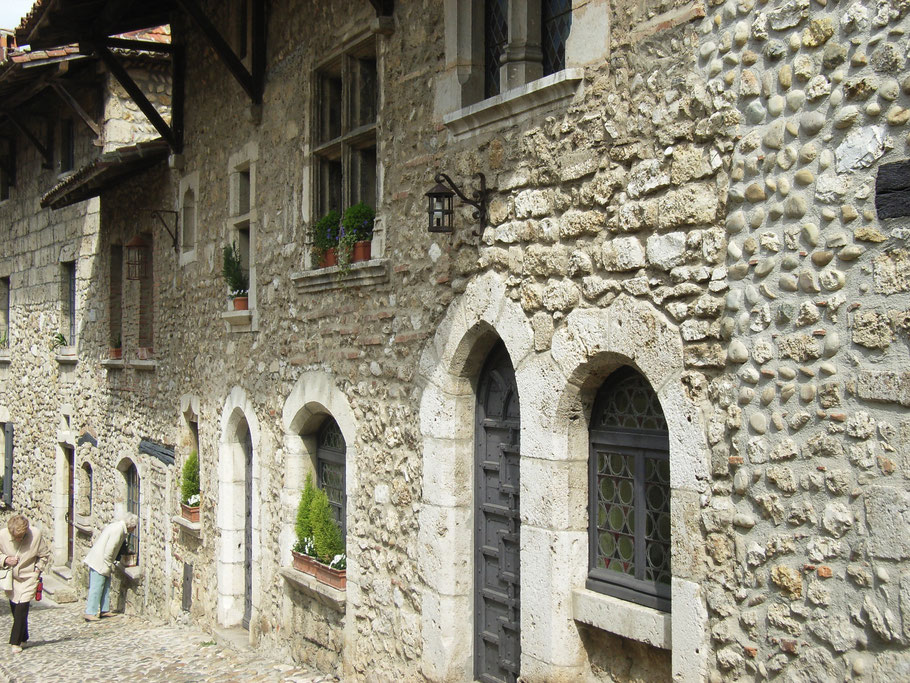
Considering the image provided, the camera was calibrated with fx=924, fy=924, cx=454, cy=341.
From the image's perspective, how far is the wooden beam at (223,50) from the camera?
7.82 metres

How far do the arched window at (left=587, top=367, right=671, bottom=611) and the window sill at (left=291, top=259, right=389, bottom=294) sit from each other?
6.79 feet

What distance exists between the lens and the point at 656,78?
13.3ft

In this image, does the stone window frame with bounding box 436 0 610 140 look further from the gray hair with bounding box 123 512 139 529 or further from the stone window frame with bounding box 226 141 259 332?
the gray hair with bounding box 123 512 139 529

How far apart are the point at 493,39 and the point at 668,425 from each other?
8.63ft

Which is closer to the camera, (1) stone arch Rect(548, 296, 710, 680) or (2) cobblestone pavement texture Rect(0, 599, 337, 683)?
(1) stone arch Rect(548, 296, 710, 680)

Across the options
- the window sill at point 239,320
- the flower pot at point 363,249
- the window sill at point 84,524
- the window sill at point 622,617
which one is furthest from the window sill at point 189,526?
the window sill at point 622,617

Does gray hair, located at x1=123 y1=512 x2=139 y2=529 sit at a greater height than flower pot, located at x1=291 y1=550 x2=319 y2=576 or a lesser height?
lesser

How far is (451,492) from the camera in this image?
5.38m

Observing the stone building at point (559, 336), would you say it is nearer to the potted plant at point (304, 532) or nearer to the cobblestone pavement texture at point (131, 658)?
the potted plant at point (304, 532)

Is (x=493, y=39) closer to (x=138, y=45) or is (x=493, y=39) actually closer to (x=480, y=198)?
(x=480, y=198)

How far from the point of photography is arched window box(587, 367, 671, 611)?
423 cm

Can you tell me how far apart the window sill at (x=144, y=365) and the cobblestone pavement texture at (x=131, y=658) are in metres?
2.92

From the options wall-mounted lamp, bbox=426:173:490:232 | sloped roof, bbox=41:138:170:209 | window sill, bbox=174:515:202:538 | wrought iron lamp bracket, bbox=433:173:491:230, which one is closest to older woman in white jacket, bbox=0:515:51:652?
window sill, bbox=174:515:202:538

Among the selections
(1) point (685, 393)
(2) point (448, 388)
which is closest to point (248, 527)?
(2) point (448, 388)
